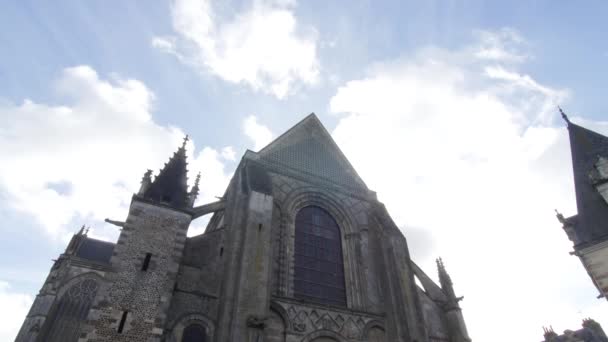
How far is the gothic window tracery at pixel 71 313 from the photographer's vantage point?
15.8 meters

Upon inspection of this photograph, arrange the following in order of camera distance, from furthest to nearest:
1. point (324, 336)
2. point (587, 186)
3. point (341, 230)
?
point (341, 230)
point (587, 186)
point (324, 336)

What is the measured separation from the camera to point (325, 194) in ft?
50.1

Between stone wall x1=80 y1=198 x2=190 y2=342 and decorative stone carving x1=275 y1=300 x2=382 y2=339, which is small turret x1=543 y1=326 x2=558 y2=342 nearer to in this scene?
decorative stone carving x1=275 y1=300 x2=382 y2=339

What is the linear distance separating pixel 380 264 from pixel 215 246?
6303 millimetres

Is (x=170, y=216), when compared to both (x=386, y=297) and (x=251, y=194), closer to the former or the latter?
(x=251, y=194)

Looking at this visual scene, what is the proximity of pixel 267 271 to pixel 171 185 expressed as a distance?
481 centimetres

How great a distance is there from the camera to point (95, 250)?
888 inches

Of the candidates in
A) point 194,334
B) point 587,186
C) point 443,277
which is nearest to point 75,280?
point 194,334

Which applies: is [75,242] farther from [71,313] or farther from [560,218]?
[560,218]

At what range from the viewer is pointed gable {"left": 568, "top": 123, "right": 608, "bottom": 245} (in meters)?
12.3

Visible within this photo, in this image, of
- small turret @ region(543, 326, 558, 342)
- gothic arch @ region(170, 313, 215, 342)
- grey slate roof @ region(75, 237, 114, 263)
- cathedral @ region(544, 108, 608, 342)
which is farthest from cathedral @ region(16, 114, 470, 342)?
small turret @ region(543, 326, 558, 342)

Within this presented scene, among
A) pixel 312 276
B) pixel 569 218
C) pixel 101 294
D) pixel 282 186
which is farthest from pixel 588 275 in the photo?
pixel 101 294

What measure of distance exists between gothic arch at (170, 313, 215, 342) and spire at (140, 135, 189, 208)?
364 cm

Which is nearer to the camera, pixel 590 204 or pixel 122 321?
pixel 122 321
